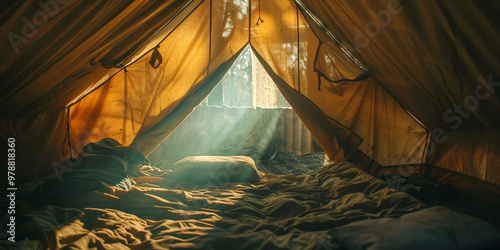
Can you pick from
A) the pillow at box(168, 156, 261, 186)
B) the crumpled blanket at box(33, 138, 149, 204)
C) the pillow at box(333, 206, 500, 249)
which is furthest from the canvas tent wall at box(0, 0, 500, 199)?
the pillow at box(333, 206, 500, 249)

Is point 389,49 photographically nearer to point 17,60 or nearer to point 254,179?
point 254,179

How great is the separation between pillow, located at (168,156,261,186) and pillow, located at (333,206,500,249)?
1306mm

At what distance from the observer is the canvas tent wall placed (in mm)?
1619

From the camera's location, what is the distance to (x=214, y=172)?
2.35m

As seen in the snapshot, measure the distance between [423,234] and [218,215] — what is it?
92 cm

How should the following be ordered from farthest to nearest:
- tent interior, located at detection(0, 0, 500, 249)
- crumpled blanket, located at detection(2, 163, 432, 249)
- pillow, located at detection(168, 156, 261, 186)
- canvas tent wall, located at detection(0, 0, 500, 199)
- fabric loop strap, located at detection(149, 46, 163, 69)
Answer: fabric loop strap, located at detection(149, 46, 163, 69), pillow, located at detection(168, 156, 261, 186), canvas tent wall, located at detection(0, 0, 500, 199), tent interior, located at detection(0, 0, 500, 249), crumpled blanket, located at detection(2, 163, 432, 249)

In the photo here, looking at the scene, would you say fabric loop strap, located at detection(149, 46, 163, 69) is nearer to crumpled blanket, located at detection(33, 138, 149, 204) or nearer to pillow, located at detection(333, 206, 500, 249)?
crumpled blanket, located at detection(33, 138, 149, 204)

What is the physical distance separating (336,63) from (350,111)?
0.49 metres

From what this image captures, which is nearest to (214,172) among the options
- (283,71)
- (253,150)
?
(283,71)

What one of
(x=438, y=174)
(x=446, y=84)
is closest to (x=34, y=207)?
(x=446, y=84)

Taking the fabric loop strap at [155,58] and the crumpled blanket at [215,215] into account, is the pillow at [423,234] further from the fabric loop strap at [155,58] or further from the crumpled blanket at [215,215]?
the fabric loop strap at [155,58]

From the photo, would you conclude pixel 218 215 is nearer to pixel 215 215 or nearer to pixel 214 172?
pixel 215 215

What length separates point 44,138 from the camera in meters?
2.44

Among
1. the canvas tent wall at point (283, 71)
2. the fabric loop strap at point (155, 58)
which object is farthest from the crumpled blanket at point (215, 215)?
the fabric loop strap at point (155, 58)
